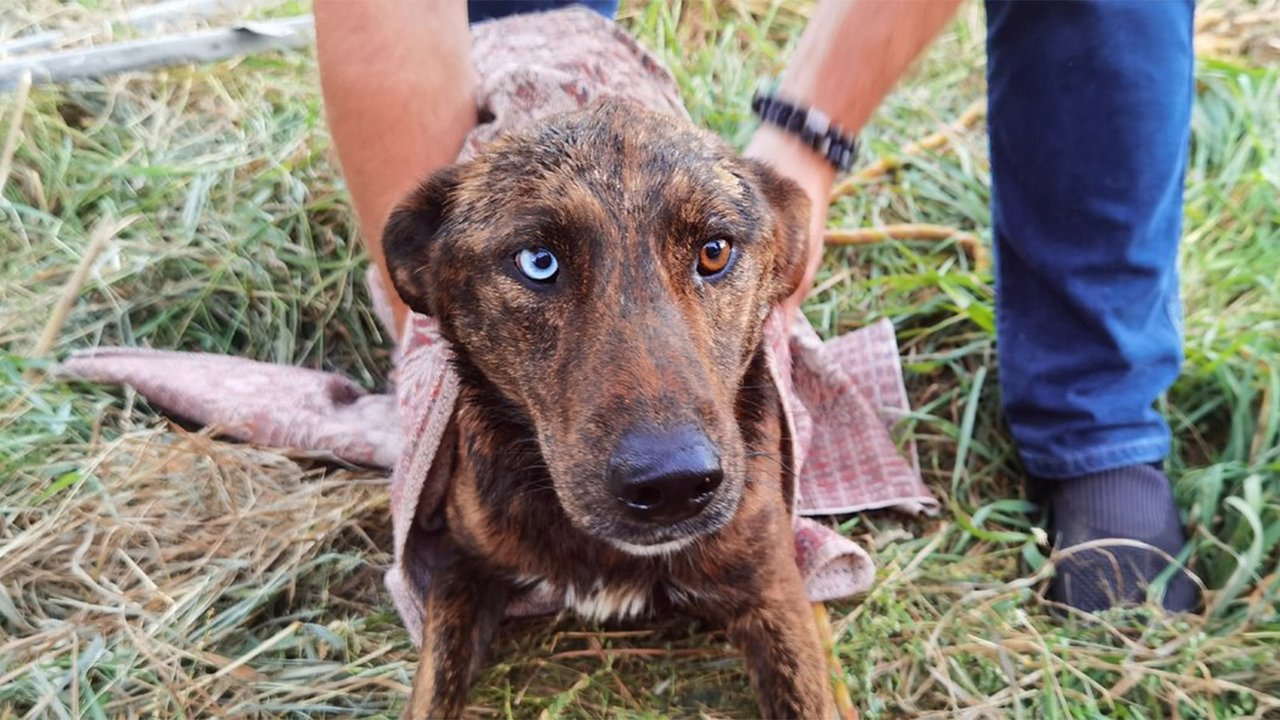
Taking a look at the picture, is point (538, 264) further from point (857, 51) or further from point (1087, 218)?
point (1087, 218)

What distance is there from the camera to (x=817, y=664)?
8.36 ft

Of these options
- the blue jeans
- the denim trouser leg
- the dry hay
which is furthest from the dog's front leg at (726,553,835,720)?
the blue jeans

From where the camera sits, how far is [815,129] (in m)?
2.87

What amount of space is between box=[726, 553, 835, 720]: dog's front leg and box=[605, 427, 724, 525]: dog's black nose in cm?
66

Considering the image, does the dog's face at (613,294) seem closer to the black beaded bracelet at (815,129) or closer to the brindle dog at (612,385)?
the brindle dog at (612,385)

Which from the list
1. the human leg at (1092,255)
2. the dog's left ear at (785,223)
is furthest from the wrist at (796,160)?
the human leg at (1092,255)

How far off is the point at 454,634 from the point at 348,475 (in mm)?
912

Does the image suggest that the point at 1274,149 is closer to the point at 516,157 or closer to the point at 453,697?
the point at 516,157

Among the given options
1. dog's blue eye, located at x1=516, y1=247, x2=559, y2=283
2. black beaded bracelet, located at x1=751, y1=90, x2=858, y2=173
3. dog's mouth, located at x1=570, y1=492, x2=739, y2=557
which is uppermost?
black beaded bracelet, located at x1=751, y1=90, x2=858, y2=173

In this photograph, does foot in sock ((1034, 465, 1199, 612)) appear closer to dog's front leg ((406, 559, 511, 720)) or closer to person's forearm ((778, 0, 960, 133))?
person's forearm ((778, 0, 960, 133))

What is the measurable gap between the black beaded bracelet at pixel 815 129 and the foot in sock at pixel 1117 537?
1168mm

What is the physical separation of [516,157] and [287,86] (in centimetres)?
254

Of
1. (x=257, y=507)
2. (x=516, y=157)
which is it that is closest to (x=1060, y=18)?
(x=516, y=157)

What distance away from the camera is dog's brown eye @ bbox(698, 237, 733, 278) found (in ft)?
7.53
